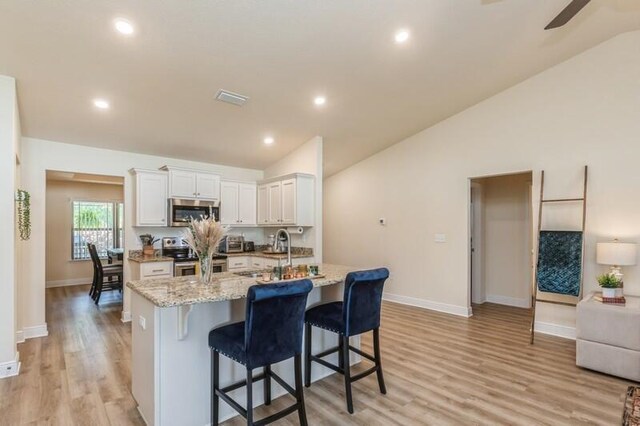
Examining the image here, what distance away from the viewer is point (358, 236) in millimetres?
6750

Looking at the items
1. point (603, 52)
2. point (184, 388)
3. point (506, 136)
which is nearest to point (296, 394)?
point (184, 388)

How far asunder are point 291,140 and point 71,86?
284cm

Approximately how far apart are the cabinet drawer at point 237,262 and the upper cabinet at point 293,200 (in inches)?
31.7

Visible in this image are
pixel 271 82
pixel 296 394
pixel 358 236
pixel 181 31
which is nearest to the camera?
pixel 296 394

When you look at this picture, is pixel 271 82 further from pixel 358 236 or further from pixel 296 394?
pixel 358 236

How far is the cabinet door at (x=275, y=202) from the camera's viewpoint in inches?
221

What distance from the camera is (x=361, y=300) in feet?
8.57

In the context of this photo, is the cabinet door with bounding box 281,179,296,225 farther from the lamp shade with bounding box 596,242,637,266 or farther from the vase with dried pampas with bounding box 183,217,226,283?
the lamp shade with bounding box 596,242,637,266

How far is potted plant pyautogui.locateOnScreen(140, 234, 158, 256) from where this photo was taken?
16.5ft

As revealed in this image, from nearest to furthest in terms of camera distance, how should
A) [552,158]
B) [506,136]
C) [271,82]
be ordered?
1. [271,82]
2. [552,158]
3. [506,136]

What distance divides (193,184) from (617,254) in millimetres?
5575

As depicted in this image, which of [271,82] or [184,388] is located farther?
[271,82]

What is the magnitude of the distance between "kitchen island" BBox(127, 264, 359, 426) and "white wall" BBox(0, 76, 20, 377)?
155 centimetres

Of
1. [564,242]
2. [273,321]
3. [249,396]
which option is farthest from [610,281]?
[249,396]
